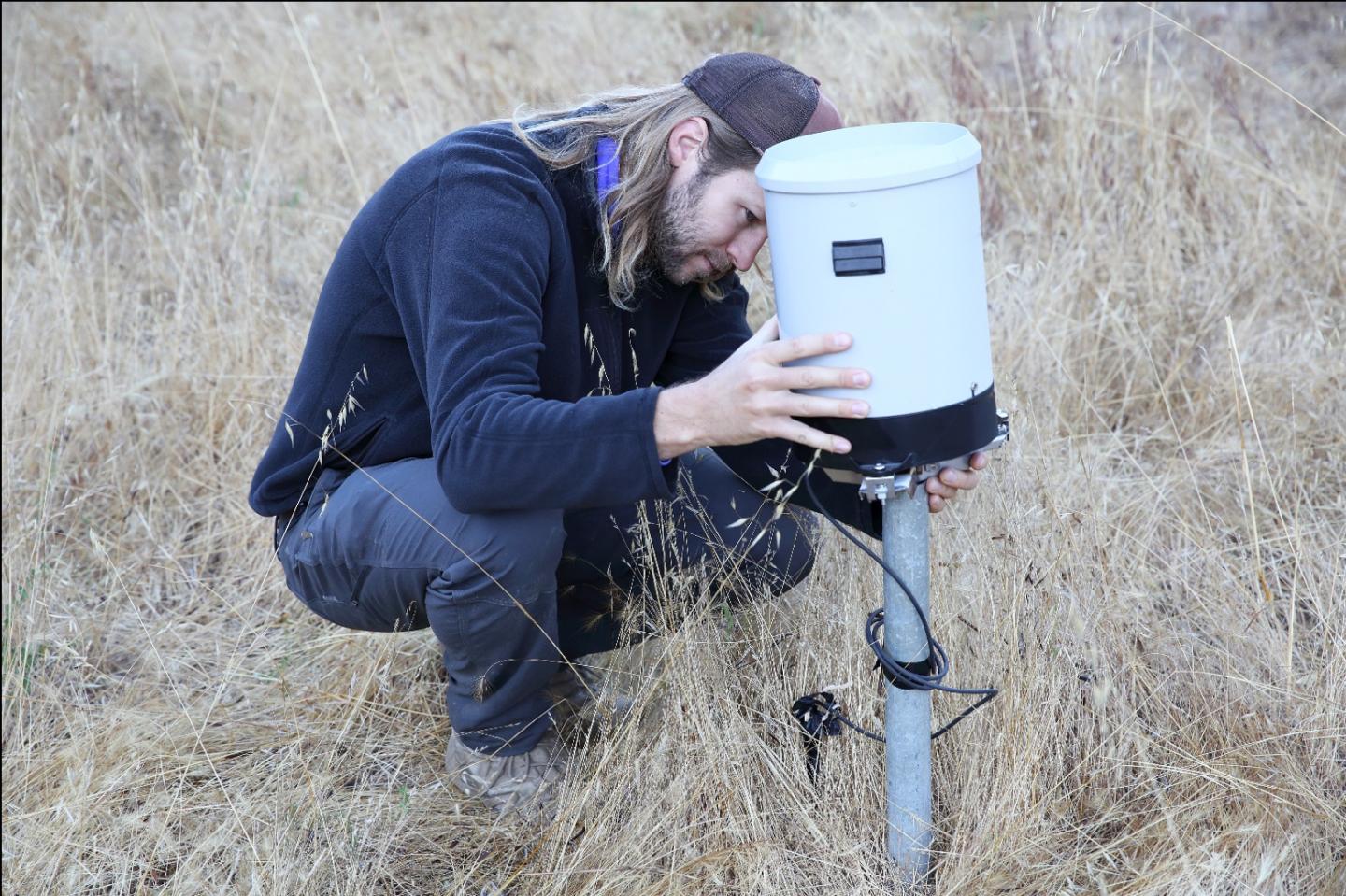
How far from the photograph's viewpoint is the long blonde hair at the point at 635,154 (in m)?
2.11

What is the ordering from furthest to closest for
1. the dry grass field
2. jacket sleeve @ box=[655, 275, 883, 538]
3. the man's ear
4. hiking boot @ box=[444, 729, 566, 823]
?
jacket sleeve @ box=[655, 275, 883, 538], hiking boot @ box=[444, 729, 566, 823], the man's ear, the dry grass field

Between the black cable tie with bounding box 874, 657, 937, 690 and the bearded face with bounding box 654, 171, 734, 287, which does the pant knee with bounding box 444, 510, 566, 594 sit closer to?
the bearded face with bounding box 654, 171, 734, 287

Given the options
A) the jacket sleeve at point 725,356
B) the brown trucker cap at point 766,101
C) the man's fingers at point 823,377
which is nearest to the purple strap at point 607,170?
the brown trucker cap at point 766,101

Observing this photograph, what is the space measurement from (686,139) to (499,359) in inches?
22.3

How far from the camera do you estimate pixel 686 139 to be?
2127 millimetres

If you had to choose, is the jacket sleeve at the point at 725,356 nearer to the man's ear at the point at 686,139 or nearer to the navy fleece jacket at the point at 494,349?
the navy fleece jacket at the point at 494,349

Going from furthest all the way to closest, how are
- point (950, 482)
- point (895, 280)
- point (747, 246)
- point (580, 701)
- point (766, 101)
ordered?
point (580, 701) < point (747, 246) < point (766, 101) < point (950, 482) < point (895, 280)

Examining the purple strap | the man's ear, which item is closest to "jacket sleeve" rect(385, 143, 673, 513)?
the purple strap

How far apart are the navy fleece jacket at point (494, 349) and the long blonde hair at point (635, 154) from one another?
0.15 ft

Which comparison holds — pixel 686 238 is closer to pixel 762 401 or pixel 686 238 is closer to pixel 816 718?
pixel 762 401

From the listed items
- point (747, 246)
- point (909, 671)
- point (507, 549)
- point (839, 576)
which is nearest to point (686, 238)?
point (747, 246)

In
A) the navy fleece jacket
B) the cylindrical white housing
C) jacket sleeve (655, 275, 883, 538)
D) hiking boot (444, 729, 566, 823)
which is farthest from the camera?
jacket sleeve (655, 275, 883, 538)

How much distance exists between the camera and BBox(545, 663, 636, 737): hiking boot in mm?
2326

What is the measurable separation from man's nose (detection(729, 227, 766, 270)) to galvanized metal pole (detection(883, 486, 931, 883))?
635 mm
